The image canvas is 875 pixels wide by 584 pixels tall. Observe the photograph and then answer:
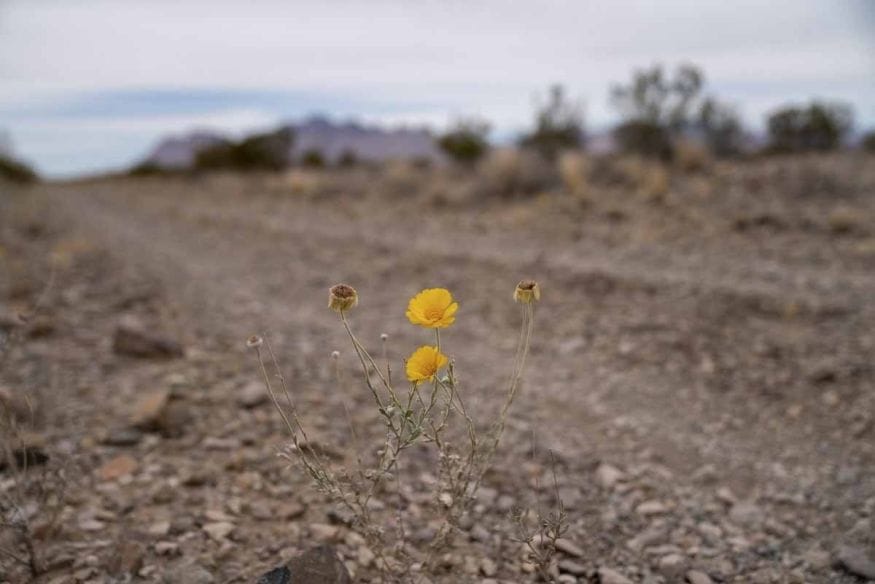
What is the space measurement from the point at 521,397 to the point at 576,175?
736cm

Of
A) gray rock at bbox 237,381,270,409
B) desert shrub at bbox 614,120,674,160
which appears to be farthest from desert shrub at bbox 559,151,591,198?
gray rock at bbox 237,381,270,409

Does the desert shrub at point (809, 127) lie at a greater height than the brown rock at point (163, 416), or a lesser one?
greater

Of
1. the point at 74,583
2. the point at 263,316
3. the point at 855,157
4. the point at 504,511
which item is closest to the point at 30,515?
the point at 74,583

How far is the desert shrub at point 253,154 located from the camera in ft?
84.5

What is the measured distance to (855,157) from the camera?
11148 millimetres

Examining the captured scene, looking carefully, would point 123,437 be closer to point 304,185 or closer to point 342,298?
point 342,298

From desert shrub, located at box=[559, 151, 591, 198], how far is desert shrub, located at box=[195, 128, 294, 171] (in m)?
17.0

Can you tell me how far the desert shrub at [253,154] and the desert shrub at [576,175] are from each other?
17.0 m

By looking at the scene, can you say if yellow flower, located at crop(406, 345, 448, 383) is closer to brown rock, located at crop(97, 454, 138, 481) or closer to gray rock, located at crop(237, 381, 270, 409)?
brown rock, located at crop(97, 454, 138, 481)

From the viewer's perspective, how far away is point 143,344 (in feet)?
13.4

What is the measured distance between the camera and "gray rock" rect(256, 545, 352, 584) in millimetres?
1842

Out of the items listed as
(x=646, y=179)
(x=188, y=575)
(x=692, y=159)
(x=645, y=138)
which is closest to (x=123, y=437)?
(x=188, y=575)

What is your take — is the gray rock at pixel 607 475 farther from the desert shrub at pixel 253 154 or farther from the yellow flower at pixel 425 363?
the desert shrub at pixel 253 154

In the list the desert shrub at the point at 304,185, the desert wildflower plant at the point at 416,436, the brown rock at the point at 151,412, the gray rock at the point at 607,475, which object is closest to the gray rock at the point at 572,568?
the desert wildflower plant at the point at 416,436
